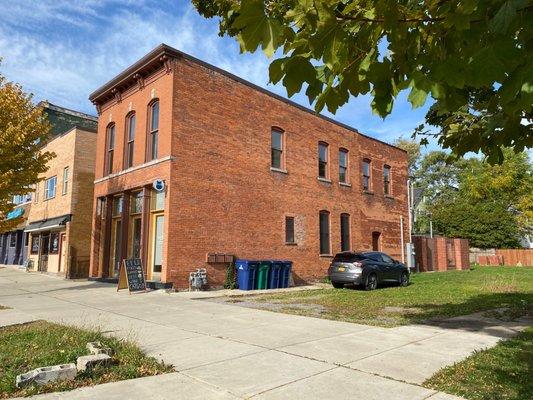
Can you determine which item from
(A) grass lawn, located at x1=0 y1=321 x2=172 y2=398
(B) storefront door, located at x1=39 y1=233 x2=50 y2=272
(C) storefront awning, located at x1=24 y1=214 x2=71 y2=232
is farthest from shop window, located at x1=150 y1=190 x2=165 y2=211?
(B) storefront door, located at x1=39 y1=233 x2=50 y2=272

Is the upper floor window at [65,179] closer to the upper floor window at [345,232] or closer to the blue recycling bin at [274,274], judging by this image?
the blue recycling bin at [274,274]

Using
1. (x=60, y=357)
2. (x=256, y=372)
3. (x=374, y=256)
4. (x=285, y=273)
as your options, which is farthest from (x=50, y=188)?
(x=256, y=372)

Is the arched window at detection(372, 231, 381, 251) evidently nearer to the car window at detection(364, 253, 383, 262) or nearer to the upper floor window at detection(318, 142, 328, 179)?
the upper floor window at detection(318, 142, 328, 179)

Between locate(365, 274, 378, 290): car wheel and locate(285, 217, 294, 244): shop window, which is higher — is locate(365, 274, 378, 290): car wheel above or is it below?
below

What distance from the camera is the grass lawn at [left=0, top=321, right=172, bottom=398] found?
521cm

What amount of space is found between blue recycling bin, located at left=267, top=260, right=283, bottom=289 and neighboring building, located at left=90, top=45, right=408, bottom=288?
1191mm

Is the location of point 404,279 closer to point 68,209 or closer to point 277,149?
point 277,149

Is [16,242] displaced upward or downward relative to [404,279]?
upward

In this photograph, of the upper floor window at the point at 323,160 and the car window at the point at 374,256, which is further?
the upper floor window at the point at 323,160

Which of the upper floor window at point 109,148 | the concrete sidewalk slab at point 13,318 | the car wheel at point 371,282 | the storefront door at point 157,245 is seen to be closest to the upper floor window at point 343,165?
the car wheel at point 371,282

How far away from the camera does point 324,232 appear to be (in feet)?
80.2

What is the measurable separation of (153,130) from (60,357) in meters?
13.9

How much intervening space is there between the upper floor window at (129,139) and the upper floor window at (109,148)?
1617 mm

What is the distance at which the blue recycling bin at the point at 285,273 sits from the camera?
1955 cm
